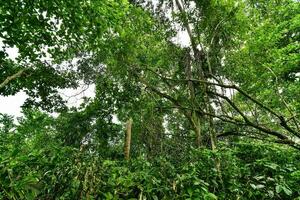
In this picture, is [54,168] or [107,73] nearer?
[54,168]

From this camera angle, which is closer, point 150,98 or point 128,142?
point 150,98

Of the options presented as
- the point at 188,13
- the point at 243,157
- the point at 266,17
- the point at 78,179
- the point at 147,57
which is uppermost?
the point at 266,17

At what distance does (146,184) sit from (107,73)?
18.4 feet

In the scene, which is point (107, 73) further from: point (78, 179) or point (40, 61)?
point (78, 179)

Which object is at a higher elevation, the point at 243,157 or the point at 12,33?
the point at 12,33

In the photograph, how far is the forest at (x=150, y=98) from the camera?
108 inches

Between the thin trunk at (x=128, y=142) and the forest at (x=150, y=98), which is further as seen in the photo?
the thin trunk at (x=128, y=142)

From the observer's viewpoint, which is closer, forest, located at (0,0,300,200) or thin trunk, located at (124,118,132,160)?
forest, located at (0,0,300,200)

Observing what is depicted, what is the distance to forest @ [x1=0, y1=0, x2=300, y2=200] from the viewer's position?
2.74 meters

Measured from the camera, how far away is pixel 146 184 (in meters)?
2.77

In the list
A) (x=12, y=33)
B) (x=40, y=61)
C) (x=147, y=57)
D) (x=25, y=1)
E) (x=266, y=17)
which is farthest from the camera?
(x=266, y=17)

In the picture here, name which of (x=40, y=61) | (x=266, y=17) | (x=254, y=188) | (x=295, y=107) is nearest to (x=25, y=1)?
(x=40, y=61)

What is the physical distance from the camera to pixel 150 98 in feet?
26.7

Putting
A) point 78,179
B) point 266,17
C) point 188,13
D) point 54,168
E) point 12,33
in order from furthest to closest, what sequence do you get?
1. point 266,17
2. point 188,13
3. point 12,33
4. point 54,168
5. point 78,179
